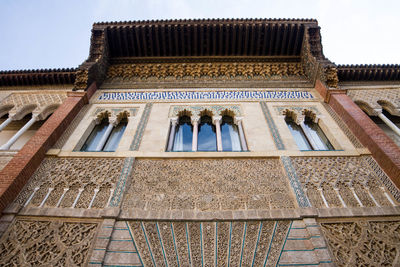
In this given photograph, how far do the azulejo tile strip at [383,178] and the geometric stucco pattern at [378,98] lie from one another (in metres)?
1.77

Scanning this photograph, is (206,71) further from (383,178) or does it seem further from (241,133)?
(383,178)

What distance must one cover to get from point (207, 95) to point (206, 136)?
1154mm

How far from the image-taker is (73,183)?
10.6ft

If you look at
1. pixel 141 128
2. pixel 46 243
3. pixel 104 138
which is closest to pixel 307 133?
pixel 141 128

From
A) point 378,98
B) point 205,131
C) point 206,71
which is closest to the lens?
point 205,131

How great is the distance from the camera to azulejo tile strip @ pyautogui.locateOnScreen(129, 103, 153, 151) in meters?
3.89

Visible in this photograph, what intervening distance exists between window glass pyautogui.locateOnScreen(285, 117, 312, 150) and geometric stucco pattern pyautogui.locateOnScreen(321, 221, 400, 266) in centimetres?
163

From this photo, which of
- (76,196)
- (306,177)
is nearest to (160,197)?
(76,196)

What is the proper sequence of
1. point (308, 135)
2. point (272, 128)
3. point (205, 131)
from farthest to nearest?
point (205, 131) → point (308, 135) → point (272, 128)

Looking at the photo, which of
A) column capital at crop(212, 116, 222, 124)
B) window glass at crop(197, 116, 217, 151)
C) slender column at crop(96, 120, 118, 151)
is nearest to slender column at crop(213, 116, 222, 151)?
column capital at crop(212, 116, 222, 124)

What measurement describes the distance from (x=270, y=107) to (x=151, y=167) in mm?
2702

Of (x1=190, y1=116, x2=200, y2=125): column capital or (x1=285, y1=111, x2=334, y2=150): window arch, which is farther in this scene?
(x1=190, y1=116, x2=200, y2=125): column capital

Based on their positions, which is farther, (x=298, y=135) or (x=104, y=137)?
(x=298, y=135)

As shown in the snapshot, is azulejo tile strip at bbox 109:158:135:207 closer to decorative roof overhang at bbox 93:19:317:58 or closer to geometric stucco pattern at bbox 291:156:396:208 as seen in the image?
geometric stucco pattern at bbox 291:156:396:208
